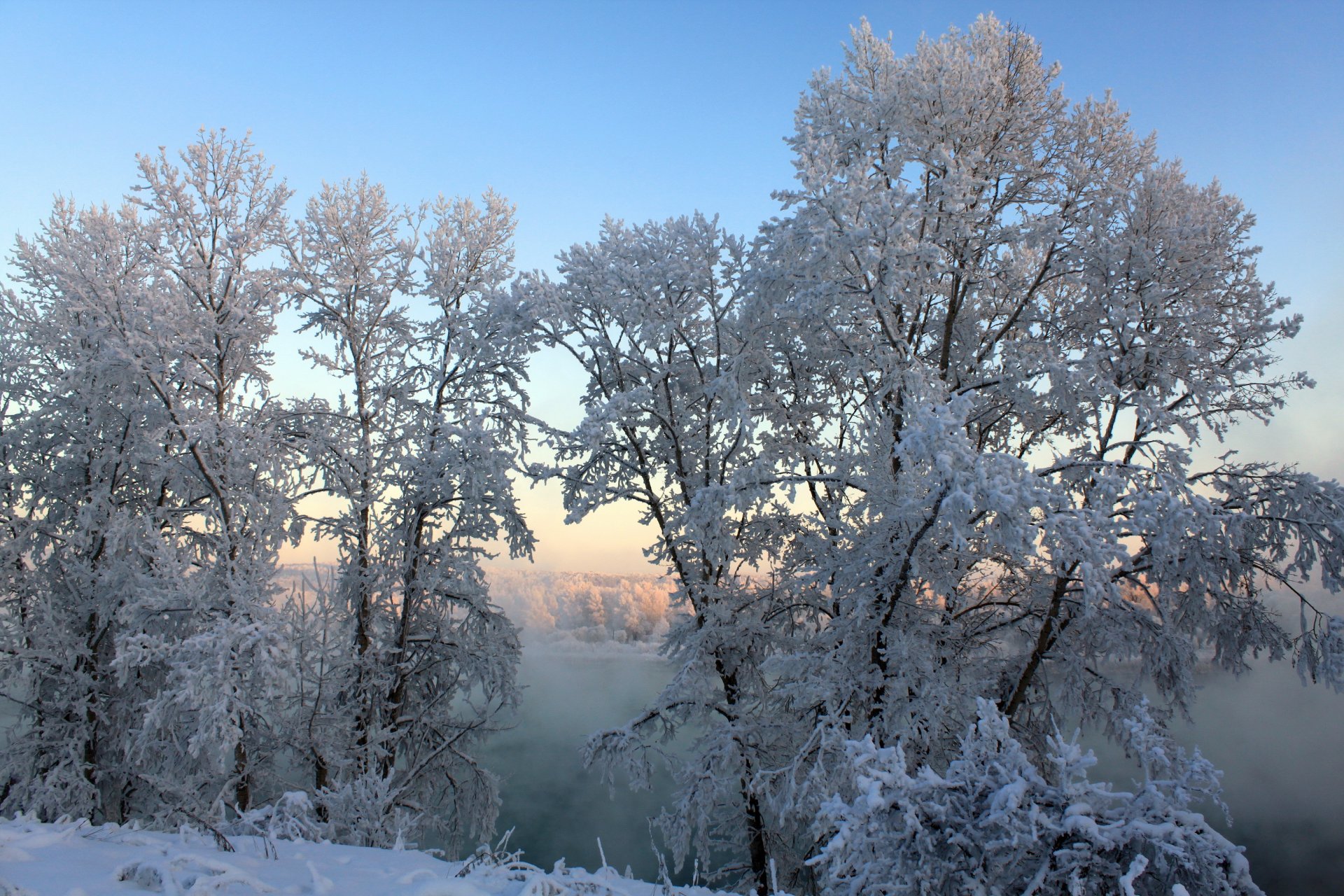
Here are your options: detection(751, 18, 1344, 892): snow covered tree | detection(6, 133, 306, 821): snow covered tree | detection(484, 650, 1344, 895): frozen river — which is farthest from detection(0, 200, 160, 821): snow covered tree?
detection(751, 18, 1344, 892): snow covered tree

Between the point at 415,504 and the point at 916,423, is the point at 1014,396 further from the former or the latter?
the point at 415,504

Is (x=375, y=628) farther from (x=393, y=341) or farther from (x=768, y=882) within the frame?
(x=768, y=882)

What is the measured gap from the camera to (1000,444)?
12016 millimetres

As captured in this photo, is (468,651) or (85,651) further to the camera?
(468,651)

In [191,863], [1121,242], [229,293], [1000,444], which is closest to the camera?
[191,863]

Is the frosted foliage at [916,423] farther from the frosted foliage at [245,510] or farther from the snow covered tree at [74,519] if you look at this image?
the snow covered tree at [74,519]

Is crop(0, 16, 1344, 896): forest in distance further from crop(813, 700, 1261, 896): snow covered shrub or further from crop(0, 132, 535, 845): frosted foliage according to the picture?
crop(813, 700, 1261, 896): snow covered shrub

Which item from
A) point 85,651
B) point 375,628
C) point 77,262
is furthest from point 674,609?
point 77,262

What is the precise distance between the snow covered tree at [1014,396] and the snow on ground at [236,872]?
3734mm

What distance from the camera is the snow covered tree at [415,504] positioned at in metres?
11.3

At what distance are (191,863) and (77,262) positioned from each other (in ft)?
39.0

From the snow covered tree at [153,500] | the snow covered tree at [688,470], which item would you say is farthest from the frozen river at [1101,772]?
the snow covered tree at [153,500]

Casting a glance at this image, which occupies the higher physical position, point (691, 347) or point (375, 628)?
point (691, 347)

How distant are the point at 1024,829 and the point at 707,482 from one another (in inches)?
309
